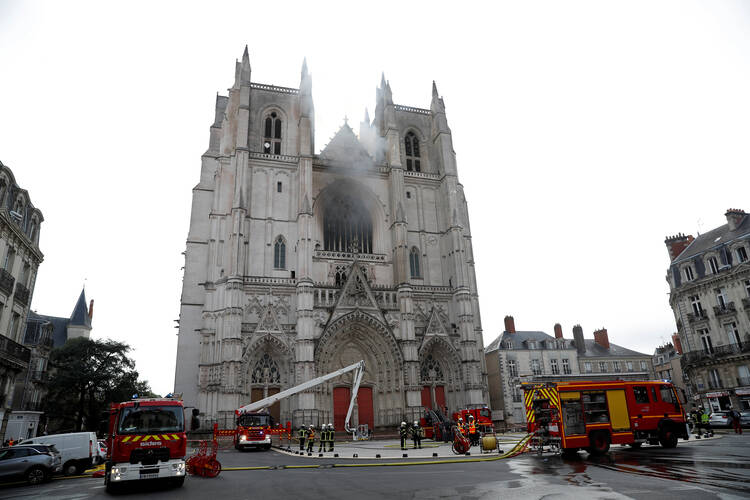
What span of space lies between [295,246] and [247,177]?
588 centimetres

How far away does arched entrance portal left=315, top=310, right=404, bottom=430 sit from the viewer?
2962 cm

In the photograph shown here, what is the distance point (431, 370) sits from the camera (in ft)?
105

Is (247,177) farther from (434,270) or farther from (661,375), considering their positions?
(661,375)

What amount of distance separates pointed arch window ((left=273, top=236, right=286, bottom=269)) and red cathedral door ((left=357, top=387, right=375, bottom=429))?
31.7 feet

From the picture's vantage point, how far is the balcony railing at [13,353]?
1958cm

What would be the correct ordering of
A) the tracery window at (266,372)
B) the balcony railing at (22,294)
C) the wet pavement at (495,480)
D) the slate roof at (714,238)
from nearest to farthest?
the wet pavement at (495,480), the balcony railing at (22,294), the tracery window at (266,372), the slate roof at (714,238)

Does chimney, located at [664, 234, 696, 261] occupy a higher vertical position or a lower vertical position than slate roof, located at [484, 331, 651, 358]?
higher

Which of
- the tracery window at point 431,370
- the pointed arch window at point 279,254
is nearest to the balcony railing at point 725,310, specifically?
the tracery window at point 431,370

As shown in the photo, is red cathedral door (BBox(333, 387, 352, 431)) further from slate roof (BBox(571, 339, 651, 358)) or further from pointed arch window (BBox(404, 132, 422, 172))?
slate roof (BBox(571, 339, 651, 358))

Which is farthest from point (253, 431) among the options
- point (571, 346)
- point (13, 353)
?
point (571, 346)

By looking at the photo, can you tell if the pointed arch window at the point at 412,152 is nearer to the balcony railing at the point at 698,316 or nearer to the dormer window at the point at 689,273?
the dormer window at the point at 689,273

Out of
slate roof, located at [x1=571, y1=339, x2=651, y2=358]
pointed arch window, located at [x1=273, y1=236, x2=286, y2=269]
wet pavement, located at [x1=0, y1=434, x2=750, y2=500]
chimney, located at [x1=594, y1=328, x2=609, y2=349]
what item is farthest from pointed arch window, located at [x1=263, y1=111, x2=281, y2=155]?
chimney, located at [x1=594, y1=328, x2=609, y2=349]

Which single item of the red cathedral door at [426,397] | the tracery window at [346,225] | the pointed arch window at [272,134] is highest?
the pointed arch window at [272,134]

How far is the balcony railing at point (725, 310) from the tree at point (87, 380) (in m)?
41.5
